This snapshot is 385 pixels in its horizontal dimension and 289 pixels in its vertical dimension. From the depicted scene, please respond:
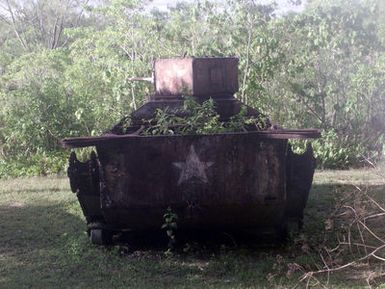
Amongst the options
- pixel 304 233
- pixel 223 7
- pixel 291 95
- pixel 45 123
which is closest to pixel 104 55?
pixel 45 123

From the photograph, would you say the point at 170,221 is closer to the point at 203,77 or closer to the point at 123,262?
the point at 123,262

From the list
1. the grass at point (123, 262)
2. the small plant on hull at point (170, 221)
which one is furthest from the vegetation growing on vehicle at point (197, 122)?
the grass at point (123, 262)

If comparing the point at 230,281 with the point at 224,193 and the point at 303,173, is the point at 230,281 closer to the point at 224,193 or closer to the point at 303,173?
the point at 224,193

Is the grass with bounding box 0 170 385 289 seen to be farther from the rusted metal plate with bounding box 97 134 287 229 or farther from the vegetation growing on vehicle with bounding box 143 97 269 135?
the vegetation growing on vehicle with bounding box 143 97 269 135

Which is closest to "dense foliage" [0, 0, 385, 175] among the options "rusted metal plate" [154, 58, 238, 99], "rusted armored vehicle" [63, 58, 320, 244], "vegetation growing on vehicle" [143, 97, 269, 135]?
"rusted metal plate" [154, 58, 238, 99]

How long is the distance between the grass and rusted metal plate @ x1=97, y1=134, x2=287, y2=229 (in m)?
0.47

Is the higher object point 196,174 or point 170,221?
point 196,174

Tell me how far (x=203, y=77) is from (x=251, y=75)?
4163mm

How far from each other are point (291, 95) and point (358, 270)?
22.2 ft

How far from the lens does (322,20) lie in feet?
38.1

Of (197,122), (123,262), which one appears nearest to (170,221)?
(123,262)

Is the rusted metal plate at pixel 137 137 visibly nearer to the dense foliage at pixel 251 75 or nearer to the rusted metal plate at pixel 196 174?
the rusted metal plate at pixel 196 174

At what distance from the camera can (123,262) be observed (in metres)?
5.61

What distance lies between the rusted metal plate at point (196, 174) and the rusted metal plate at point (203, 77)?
5.21ft
